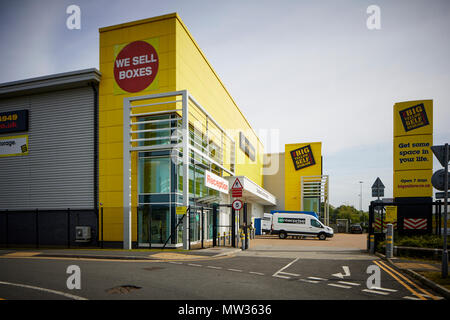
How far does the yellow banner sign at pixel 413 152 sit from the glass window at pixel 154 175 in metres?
14.3

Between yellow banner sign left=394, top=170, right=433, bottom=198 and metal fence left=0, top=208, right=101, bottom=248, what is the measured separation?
60.5 feet

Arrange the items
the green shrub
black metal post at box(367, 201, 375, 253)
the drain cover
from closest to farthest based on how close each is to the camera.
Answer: the drain cover, the green shrub, black metal post at box(367, 201, 375, 253)

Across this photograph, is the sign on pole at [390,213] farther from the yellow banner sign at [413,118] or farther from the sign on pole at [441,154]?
the sign on pole at [441,154]

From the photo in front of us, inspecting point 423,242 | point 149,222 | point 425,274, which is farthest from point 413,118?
point 149,222

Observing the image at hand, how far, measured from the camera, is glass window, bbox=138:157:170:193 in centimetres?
1891

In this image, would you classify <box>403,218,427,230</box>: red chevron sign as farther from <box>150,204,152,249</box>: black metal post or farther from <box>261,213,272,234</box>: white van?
<box>261,213,272,234</box>: white van

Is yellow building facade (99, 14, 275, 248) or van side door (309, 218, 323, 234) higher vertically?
yellow building facade (99, 14, 275, 248)

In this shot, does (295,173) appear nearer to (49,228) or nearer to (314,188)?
(314,188)

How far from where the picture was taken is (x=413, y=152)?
21.4 metres

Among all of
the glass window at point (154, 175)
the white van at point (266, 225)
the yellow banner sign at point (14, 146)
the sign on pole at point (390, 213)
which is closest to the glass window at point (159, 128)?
the glass window at point (154, 175)

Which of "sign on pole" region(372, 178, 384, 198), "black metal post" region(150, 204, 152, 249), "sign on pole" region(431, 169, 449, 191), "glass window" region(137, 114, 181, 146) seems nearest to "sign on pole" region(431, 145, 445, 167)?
"sign on pole" region(431, 169, 449, 191)

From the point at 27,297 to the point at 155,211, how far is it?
12.2m

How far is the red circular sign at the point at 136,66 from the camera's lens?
19938 mm
